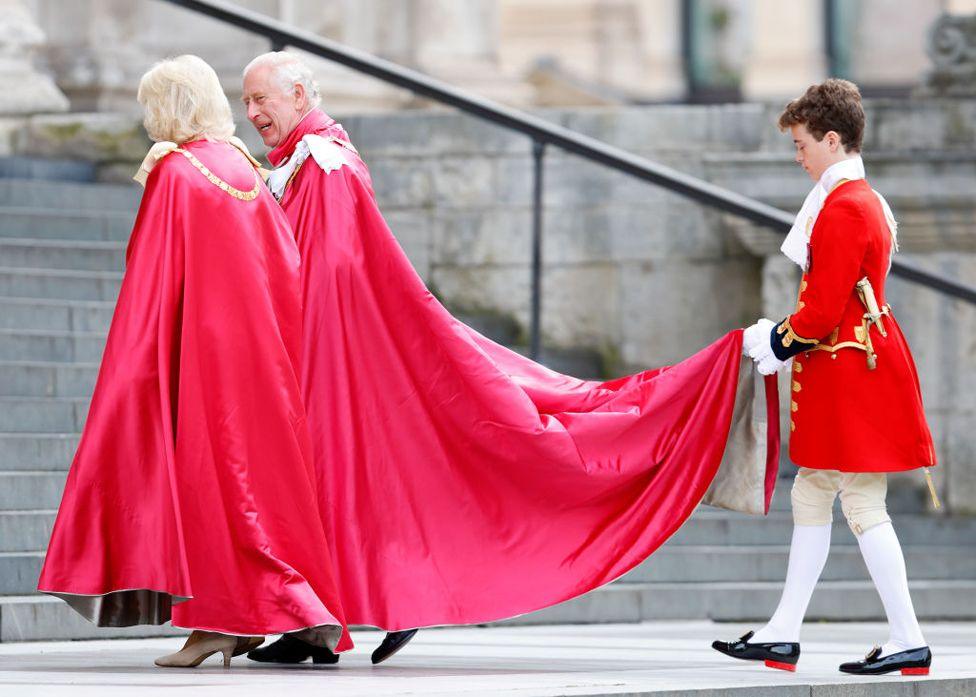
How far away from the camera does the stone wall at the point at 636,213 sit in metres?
10.2

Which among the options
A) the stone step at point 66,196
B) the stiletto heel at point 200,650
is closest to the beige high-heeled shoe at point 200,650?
the stiletto heel at point 200,650

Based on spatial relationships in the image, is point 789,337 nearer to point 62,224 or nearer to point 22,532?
point 22,532

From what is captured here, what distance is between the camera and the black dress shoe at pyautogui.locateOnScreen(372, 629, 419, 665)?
21.6 ft

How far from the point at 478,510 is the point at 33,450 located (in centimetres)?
215

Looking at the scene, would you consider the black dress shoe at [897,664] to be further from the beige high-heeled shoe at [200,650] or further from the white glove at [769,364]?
the beige high-heeled shoe at [200,650]

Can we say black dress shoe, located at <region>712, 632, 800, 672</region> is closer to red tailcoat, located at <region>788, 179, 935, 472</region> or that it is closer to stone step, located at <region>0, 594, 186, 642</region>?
red tailcoat, located at <region>788, 179, 935, 472</region>

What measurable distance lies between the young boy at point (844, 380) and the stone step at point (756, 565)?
7.30 feet


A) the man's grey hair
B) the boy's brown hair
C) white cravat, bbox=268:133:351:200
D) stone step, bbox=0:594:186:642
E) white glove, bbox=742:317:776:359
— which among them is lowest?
stone step, bbox=0:594:186:642

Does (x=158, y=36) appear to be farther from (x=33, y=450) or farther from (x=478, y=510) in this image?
(x=478, y=510)

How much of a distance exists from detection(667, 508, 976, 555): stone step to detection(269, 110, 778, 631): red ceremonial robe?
2.31 metres

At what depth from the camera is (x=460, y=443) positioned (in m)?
6.64

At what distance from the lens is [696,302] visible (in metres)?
10.7

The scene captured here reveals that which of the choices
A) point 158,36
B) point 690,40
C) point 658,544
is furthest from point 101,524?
point 690,40

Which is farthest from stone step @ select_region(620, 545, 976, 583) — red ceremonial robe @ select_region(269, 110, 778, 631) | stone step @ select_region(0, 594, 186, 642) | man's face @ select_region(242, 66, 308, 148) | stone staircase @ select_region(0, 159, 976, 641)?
man's face @ select_region(242, 66, 308, 148)
